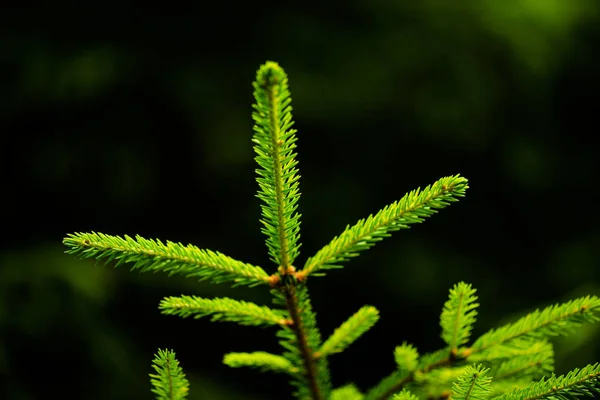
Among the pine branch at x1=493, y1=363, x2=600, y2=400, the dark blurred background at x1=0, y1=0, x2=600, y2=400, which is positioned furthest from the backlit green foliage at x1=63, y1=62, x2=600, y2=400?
the dark blurred background at x1=0, y1=0, x2=600, y2=400

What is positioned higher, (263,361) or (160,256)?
(160,256)

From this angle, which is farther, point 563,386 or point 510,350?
point 510,350

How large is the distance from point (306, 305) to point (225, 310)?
13cm

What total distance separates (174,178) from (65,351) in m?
1.22

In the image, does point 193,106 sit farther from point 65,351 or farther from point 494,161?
point 494,161

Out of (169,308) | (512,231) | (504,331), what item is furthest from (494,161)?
(169,308)

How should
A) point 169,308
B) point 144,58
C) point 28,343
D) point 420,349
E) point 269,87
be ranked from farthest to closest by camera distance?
point 420,349, point 144,58, point 28,343, point 169,308, point 269,87

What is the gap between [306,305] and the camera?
3.11 feet

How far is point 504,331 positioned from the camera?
1057 millimetres

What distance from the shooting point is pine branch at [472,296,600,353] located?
960mm

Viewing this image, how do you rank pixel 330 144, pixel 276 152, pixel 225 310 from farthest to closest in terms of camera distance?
pixel 330 144 → pixel 225 310 → pixel 276 152

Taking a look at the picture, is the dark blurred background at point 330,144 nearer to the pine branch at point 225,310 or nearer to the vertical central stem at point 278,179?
the pine branch at point 225,310

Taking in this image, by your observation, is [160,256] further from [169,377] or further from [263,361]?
[263,361]

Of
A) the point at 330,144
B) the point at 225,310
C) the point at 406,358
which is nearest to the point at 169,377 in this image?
the point at 225,310
